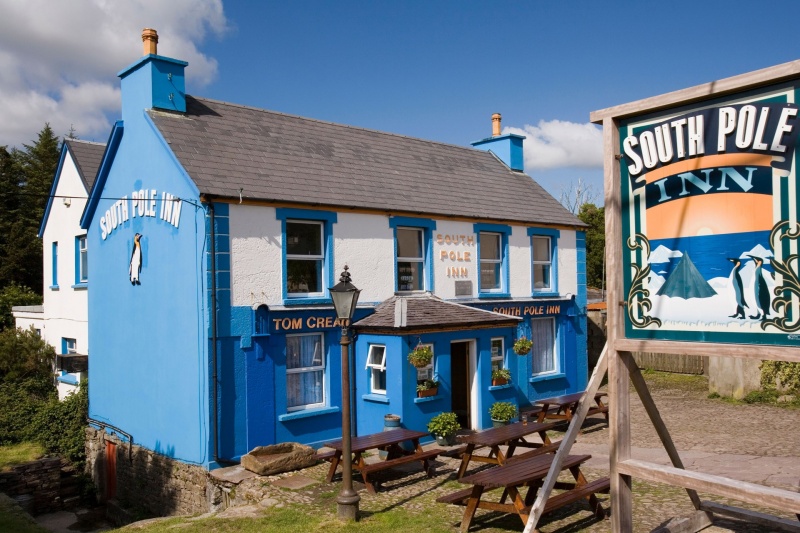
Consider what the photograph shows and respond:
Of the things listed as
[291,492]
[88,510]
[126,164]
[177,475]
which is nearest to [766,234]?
[291,492]

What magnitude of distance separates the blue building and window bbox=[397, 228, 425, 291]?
33 mm

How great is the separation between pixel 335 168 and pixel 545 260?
6.60 meters

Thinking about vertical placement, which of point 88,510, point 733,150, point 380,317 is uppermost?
point 733,150

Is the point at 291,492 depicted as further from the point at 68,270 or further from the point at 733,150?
the point at 68,270

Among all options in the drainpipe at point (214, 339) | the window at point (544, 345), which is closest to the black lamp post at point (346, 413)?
the drainpipe at point (214, 339)

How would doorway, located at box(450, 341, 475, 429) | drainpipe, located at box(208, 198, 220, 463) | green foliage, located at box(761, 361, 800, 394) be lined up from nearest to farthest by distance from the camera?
drainpipe, located at box(208, 198, 220, 463) < doorway, located at box(450, 341, 475, 429) < green foliage, located at box(761, 361, 800, 394)

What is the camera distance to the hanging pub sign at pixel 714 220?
535 cm

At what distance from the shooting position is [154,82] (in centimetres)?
1344

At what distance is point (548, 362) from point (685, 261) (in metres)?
12.5

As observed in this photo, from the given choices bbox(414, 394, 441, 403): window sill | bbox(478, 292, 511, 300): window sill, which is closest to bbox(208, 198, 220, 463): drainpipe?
bbox(414, 394, 441, 403): window sill

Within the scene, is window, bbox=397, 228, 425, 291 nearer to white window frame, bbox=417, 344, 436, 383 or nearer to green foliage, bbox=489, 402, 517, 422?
white window frame, bbox=417, 344, 436, 383

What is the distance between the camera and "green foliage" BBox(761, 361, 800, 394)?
16.8m

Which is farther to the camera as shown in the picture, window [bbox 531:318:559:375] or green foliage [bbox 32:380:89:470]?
window [bbox 531:318:559:375]

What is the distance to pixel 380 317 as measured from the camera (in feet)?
44.9
